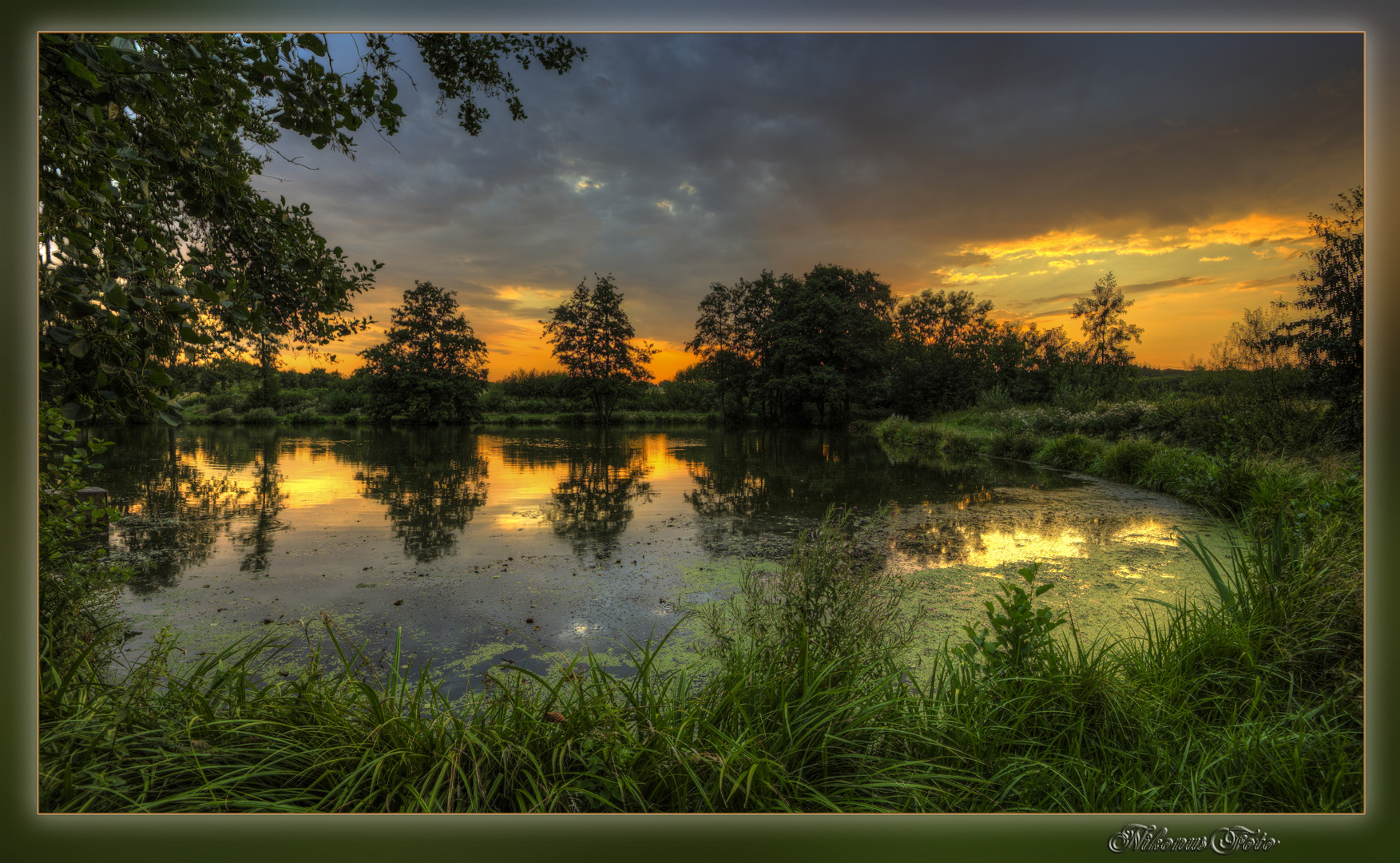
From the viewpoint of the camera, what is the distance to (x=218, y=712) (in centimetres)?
136

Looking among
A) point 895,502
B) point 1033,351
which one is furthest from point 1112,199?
point 1033,351

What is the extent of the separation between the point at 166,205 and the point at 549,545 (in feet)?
12.5

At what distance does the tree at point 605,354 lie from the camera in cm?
1169

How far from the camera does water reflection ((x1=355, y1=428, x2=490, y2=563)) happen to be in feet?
17.9

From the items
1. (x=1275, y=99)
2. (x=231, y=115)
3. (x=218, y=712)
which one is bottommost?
(x=218, y=712)

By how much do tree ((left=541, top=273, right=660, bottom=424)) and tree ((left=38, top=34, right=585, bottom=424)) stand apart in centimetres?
803

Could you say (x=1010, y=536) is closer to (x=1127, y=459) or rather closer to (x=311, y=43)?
(x=1127, y=459)

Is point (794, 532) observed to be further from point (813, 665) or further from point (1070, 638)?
point (813, 665)

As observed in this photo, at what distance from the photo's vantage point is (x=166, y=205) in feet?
6.31

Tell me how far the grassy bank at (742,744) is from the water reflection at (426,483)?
3.52 meters

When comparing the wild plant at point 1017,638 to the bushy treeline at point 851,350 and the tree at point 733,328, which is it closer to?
the bushy treeline at point 851,350

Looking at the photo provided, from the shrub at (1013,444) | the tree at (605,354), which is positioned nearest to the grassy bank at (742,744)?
the tree at (605,354)

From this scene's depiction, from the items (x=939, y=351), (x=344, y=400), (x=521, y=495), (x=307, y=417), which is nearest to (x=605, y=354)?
(x=521, y=495)

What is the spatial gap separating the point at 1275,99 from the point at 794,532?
4.68 m
